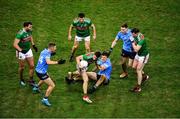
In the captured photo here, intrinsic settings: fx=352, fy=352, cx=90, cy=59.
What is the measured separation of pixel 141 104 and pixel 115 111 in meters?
1.03

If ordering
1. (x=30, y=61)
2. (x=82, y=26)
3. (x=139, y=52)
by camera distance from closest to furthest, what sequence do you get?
1. (x=139, y=52)
2. (x=30, y=61)
3. (x=82, y=26)

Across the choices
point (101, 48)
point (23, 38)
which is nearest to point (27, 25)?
point (23, 38)

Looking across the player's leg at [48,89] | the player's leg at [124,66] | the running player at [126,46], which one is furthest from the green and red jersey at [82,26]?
the player's leg at [48,89]

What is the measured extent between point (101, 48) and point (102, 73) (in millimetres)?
2959

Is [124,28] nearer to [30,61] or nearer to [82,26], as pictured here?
[82,26]

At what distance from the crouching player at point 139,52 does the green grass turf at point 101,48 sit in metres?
0.57

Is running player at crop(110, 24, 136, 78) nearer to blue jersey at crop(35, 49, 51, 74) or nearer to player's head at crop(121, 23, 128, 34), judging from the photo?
player's head at crop(121, 23, 128, 34)

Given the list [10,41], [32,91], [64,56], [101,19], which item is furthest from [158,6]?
[32,91]

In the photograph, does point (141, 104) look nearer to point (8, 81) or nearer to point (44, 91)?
point (44, 91)

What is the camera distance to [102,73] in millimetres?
12992

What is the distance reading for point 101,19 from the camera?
59.0 feet

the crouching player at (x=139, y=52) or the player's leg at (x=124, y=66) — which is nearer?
the crouching player at (x=139, y=52)

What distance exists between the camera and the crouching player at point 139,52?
12.5 meters

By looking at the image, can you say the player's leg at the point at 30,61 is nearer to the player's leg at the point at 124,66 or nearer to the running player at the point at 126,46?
the running player at the point at 126,46
